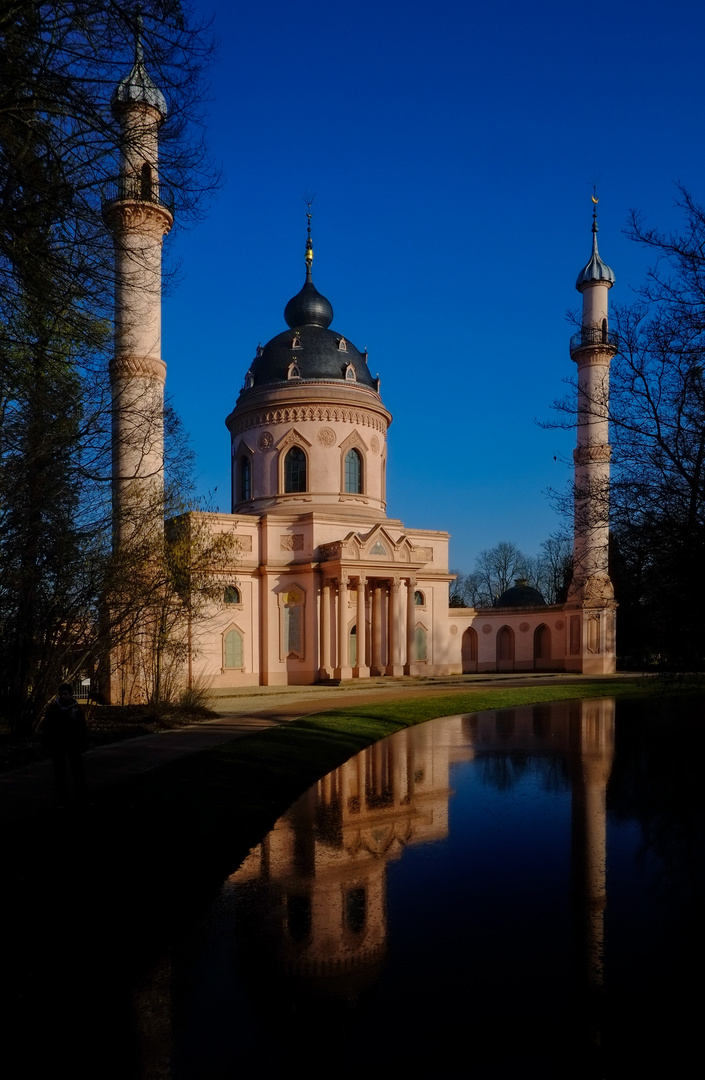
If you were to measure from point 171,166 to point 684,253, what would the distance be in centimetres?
732

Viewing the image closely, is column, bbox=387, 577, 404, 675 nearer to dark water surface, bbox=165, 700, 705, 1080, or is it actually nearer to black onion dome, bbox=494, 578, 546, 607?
black onion dome, bbox=494, 578, 546, 607

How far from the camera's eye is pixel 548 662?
50688 millimetres

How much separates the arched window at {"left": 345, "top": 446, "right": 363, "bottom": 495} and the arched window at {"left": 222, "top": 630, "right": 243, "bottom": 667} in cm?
1012

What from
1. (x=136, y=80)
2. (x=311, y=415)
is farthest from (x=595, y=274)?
(x=136, y=80)

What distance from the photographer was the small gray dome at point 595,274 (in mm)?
48375

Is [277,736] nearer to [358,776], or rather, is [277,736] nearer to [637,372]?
[358,776]

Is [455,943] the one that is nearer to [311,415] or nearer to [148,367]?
[148,367]

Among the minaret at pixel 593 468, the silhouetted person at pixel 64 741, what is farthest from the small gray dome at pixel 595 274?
the silhouetted person at pixel 64 741

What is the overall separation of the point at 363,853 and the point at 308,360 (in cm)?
3947

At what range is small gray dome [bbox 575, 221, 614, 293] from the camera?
48.4m

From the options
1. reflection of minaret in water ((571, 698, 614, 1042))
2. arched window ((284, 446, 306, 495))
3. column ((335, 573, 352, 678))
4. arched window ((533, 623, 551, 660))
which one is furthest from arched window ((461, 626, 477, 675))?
reflection of minaret in water ((571, 698, 614, 1042))

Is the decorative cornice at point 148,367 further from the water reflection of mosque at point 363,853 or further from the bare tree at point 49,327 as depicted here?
the water reflection of mosque at point 363,853

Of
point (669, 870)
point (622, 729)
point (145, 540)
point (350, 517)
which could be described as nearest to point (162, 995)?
point (669, 870)

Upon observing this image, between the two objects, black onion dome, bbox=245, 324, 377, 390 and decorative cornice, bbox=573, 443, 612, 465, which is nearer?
decorative cornice, bbox=573, 443, 612, 465
